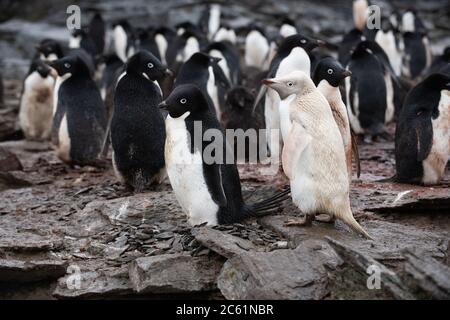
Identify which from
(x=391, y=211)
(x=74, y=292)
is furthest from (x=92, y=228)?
(x=391, y=211)

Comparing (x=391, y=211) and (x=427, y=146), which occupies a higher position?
(x=427, y=146)

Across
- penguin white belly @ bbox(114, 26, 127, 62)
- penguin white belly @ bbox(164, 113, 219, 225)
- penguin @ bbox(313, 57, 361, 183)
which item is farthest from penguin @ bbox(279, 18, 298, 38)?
penguin white belly @ bbox(164, 113, 219, 225)

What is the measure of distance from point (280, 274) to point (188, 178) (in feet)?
3.75

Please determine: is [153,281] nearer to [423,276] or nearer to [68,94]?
[423,276]

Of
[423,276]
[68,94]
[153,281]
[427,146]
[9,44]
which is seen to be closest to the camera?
[423,276]

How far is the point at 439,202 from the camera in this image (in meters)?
5.52

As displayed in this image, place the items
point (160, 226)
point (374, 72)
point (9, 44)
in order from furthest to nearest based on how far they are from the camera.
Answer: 1. point (9, 44)
2. point (374, 72)
3. point (160, 226)

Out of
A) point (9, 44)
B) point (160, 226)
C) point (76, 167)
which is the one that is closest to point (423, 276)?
point (160, 226)

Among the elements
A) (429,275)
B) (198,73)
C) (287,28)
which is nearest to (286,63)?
(198,73)

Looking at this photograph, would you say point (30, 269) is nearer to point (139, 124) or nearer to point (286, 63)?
point (139, 124)

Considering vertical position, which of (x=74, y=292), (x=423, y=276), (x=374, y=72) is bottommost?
(x=74, y=292)

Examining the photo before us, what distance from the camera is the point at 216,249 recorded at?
4.73 m

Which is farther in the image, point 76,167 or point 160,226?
point 76,167

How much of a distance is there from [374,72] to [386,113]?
58 centimetres
